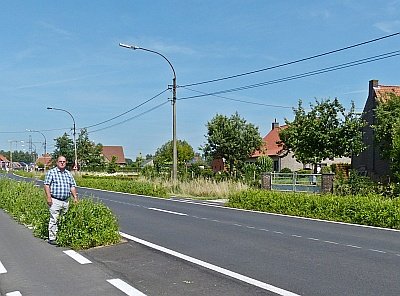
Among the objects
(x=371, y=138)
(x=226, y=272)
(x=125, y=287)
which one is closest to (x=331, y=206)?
(x=226, y=272)

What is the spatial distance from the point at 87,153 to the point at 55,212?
75.0 meters

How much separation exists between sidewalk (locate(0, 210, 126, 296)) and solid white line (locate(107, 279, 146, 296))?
0.08 m

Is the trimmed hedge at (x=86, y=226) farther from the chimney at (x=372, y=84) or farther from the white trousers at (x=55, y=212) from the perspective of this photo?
the chimney at (x=372, y=84)

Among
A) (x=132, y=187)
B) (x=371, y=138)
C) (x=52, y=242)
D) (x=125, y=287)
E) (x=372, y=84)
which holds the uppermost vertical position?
(x=372, y=84)

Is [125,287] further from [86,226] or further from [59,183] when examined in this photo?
[59,183]

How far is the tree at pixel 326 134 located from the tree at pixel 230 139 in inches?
642

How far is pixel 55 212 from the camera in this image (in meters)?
11.2

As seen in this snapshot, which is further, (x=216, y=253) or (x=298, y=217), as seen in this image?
(x=298, y=217)

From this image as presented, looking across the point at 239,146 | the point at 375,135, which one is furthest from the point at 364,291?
the point at 239,146

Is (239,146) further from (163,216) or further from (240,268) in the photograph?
(240,268)

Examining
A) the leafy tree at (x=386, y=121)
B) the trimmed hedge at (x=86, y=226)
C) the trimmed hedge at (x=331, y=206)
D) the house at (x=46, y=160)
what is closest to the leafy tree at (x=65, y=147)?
the house at (x=46, y=160)

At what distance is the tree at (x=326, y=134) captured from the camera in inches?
1407

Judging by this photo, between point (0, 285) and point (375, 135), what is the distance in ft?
104

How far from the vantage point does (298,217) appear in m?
18.6
